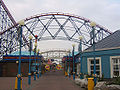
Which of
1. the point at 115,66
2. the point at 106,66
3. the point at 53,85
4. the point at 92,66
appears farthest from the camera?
the point at 92,66

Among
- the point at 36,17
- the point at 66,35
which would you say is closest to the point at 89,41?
Result: the point at 66,35

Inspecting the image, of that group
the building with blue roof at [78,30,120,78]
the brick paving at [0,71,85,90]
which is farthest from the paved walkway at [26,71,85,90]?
the building with blue roof at [78,30,120,78]

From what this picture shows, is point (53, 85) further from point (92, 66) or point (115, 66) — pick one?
point (115, 66)

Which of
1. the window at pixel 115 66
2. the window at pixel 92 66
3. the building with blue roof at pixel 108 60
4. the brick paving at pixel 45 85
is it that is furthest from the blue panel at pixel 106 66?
the brick paving at pixel 45 85

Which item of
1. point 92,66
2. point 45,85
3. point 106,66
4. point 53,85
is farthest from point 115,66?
point 45,85

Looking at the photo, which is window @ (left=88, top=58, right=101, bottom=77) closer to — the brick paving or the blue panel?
the blue panel

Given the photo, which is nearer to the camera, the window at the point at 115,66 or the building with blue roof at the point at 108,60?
the window at the point at 115,66

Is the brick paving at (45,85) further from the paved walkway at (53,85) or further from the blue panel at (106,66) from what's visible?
the blue panel at (106,66)

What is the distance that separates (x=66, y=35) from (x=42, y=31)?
17.8ft

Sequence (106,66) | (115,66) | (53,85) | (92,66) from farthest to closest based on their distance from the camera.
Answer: (92,66)
(106,66)
(115,66)
(53,85)

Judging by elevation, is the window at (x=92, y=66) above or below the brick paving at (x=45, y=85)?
above

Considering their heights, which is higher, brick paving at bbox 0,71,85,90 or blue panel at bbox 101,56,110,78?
blue panel at bbox 101,56,110,78

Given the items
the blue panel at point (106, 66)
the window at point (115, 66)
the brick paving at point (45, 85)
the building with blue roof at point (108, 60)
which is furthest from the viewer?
the blue panel at point (106, 66)

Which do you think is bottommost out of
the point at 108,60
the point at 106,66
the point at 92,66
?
the point at 92,66
